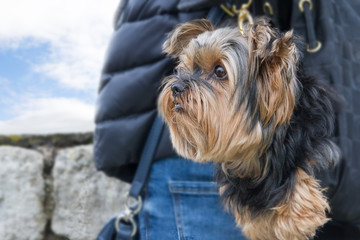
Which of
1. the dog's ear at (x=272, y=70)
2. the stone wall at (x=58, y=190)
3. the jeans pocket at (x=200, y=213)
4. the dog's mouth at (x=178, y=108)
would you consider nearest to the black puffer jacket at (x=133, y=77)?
the jeans pocket at (x=200, y=213)

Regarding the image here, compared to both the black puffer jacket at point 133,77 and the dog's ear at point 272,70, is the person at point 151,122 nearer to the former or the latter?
the black puffer jacket at point 133,77

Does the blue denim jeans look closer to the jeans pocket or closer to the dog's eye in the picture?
the jeans pocket

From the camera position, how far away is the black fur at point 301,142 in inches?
54.7

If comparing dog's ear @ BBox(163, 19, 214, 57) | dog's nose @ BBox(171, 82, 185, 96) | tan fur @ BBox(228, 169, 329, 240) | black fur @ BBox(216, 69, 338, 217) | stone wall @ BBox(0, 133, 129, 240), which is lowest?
stone wall @ BBox(0, 133, 129, 240)

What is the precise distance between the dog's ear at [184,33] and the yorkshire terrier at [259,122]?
1 cm

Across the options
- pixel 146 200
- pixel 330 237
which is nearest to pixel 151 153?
pixel 146 200

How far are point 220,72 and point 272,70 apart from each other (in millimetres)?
165

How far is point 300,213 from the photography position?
1371 millimetres

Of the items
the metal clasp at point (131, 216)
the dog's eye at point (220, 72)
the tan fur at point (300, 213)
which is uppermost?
the dog's eye at point (220, 72)

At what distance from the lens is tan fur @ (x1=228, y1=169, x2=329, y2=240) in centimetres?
137

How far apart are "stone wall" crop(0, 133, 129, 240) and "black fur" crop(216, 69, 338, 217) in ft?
4.46

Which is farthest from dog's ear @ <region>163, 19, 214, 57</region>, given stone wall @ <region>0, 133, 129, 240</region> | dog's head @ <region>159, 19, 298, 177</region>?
stone wall @ <region>0, 133, 129, 240</region>

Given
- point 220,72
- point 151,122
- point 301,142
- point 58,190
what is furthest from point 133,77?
point 58,190

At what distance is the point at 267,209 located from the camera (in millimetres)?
1424
